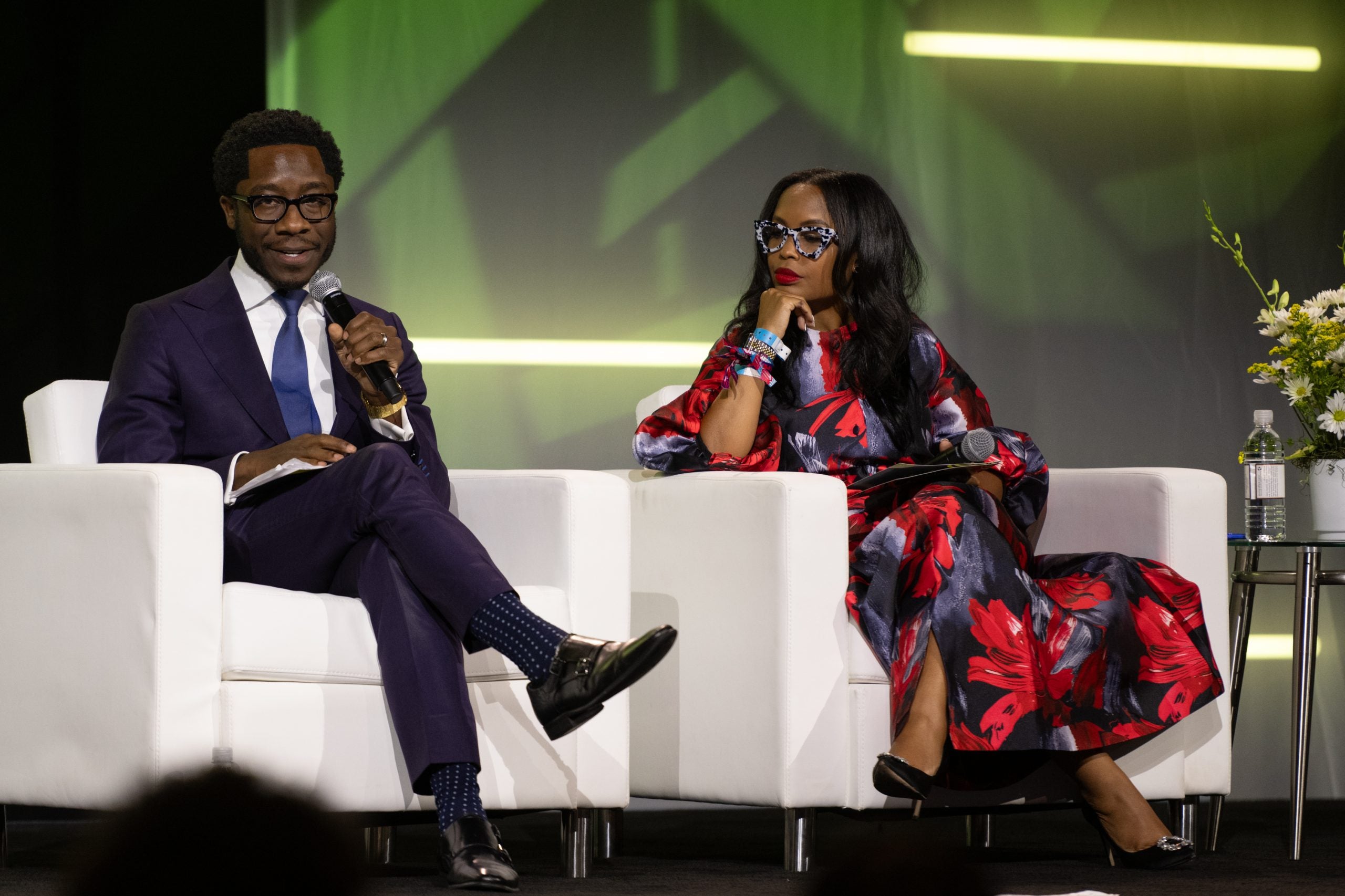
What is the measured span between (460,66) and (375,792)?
2.14 meters

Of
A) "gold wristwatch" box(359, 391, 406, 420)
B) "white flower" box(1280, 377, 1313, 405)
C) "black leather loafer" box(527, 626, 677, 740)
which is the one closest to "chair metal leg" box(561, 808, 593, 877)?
"black leather loafer" box(527, 626, 677, 740)

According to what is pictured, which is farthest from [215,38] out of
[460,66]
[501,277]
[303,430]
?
[303,430]

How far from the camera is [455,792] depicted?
218cm

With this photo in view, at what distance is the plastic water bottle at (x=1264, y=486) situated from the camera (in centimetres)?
295

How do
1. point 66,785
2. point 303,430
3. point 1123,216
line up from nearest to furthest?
point 66,785, point 303,430, point 1123,216

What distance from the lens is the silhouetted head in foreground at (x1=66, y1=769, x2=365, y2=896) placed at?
2.00 feet

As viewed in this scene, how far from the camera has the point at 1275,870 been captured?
2.61 meters

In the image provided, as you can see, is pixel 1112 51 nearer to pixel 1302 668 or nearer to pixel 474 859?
pixel 1302 668

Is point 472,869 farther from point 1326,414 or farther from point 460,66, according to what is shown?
point 460,66

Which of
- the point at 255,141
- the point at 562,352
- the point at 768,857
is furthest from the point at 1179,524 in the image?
the point at 255,141

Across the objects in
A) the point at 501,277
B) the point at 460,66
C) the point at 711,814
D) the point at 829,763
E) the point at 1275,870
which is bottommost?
the point at 711,814

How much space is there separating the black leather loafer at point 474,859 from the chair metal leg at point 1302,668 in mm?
1456

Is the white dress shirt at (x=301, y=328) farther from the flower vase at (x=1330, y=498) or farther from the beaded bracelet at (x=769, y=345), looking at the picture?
the flower vase at (x=1330, y=498)

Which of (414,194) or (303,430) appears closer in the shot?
(303,430)
